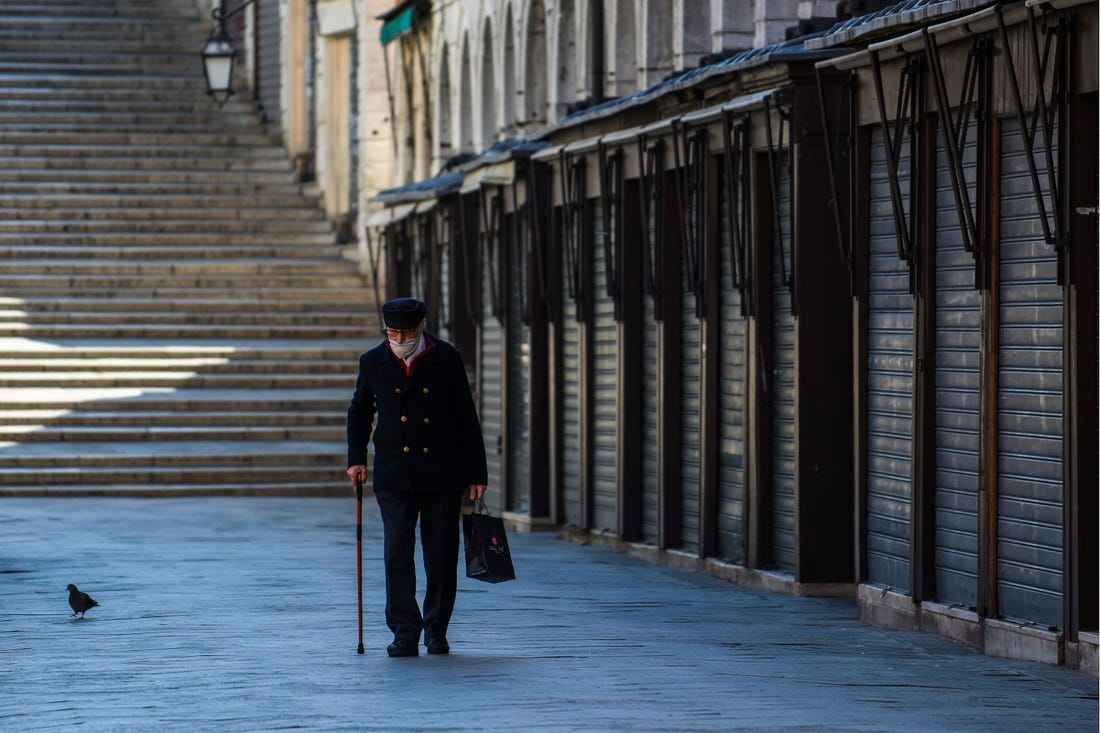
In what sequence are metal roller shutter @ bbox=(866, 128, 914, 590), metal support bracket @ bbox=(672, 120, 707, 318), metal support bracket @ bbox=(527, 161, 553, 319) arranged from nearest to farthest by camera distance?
1. metal roller shutter @ bbox=(866, 128, 914, 590)
2. metal support bracket @ bbox=(672, 120, 707, 318)
3. metal support bracket @ bbox=(527, 161, 553, 319)

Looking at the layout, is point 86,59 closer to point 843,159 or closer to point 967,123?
point 843,159

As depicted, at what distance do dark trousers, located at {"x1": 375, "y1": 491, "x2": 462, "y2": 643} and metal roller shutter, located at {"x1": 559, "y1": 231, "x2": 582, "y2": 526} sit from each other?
853 centimetres

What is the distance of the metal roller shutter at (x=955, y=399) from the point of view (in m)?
10.8

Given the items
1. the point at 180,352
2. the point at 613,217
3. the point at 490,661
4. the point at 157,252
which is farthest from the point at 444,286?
the point at 490,661

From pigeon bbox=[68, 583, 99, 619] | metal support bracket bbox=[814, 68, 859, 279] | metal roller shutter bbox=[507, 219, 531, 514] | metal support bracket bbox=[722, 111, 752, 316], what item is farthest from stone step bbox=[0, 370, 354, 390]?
pigeon bbox=[68, 583, 99, 619]

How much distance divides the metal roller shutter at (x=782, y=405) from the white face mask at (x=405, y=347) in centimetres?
397

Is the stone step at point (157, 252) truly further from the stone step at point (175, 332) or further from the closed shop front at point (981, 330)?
the closed shop front at point (981, 330)

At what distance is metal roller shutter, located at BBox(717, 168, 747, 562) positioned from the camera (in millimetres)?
14477

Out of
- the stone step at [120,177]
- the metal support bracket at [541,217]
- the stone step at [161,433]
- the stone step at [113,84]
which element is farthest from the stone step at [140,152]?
the metal support bracket at [541,217]

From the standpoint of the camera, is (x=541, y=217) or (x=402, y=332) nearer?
(x=402, y=332)

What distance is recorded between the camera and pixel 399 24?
29.8 meters

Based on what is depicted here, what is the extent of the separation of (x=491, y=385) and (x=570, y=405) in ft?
9.86

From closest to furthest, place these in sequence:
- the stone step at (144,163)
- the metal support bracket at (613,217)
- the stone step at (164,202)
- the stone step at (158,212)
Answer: the metal support bracket at (613,217), the stone step at (158,212), the stone step at (164,202), the stone step at (144,163)

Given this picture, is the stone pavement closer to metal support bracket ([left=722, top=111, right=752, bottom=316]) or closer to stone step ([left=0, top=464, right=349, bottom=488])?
metal support bracket ([left=722, top=111, right=752, bottom=316])
